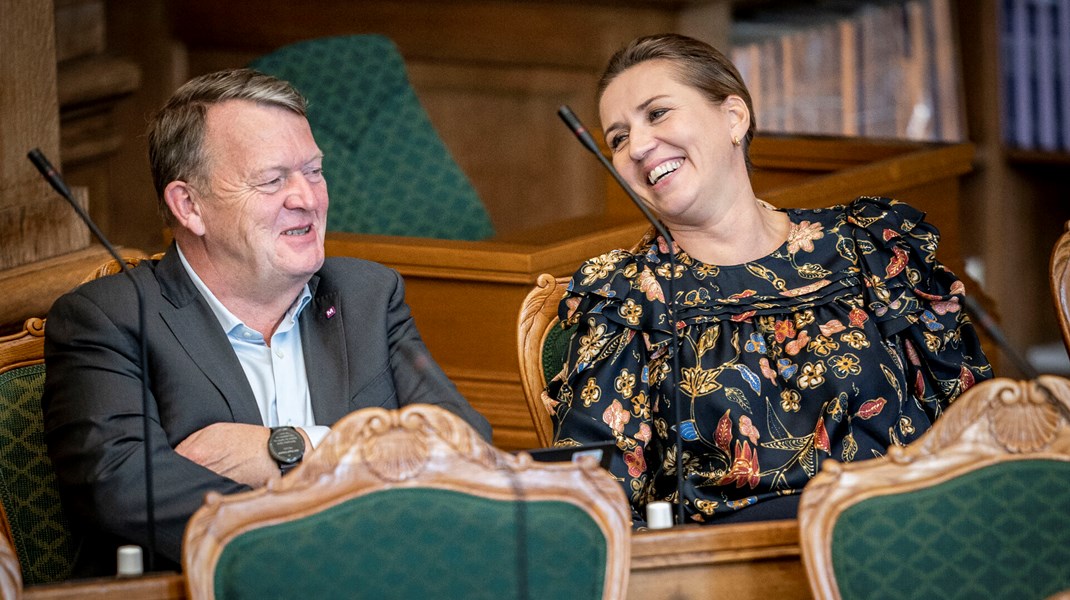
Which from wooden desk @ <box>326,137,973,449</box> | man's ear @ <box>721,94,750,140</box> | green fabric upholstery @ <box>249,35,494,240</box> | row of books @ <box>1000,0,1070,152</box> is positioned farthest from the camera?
row of books @ <box>1000,0,1070,152</box>

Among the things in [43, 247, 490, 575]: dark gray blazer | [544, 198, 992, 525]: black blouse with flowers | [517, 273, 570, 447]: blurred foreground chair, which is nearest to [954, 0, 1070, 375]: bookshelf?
[544, 198, 992, 525]: black blouse with flowers

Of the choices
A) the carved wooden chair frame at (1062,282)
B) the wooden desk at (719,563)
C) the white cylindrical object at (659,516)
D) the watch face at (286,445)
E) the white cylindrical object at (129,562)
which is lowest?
the wooden desk at (719,563)

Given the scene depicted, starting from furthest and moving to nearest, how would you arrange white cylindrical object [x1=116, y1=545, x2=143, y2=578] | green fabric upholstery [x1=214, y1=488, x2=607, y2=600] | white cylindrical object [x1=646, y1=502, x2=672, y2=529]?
white cylindrical object [x1=646, y1=502, x2=672, y2=529] < white cylindrical object [x1=116, y1=545, x2=143, y2=578] < green fabric upholstery [x1=214, y1=488, x2=607, y2=600]

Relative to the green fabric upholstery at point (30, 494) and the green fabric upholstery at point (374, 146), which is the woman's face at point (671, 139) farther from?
the green fabric upholstery at point (374, 146)

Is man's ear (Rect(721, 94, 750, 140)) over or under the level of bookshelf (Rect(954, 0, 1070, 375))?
over

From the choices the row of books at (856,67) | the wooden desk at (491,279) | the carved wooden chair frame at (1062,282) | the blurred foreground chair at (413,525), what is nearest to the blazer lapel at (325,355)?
the blurred foreground chair at (413,525)

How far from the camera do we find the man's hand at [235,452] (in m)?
1.94

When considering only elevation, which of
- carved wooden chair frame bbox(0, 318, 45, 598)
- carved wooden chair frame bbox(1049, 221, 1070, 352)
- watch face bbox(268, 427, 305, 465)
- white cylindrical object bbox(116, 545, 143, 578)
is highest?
carved wooden chair frame bbox(0, 318, 45, 598)

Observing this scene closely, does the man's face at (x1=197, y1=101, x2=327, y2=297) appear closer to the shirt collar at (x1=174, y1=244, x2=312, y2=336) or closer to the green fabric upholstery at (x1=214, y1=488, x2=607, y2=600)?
the shirt collar at (x1=174, y1=244, x2=312, y2=336)

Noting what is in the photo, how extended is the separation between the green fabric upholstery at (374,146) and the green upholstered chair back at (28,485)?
1948 mm

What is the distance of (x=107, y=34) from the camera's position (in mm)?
4578

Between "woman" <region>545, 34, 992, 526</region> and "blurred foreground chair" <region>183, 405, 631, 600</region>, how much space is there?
0.57 m

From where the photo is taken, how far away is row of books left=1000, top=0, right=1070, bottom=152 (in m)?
5.59

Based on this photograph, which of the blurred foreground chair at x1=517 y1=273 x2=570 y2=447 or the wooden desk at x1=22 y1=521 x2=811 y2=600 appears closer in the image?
the wooden desk at x1=22 y1=521 x2=811 y2=600
